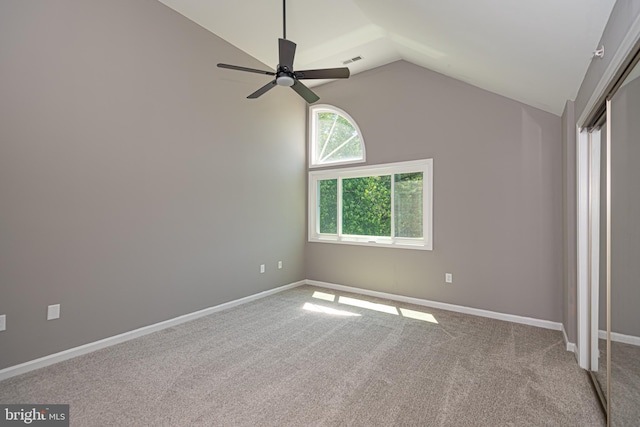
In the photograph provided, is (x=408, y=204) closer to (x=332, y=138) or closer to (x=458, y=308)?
(x=458, y=308)

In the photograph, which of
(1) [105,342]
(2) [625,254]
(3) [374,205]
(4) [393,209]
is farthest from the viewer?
(3) [374,205]

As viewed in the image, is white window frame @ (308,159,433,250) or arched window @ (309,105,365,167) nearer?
white window frame @ (308,159,433,250)

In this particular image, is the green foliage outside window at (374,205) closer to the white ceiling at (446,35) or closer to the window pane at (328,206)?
the window pane at (328,206)

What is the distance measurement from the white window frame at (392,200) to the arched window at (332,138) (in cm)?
20

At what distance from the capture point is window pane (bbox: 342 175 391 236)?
4.60 metres

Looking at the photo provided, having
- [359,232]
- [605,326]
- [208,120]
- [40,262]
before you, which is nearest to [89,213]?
[40,262]

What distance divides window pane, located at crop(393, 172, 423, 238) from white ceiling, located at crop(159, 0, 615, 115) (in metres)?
1.44

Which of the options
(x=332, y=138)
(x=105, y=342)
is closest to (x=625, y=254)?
(x=105, y=342)

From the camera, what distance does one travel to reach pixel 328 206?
525 cm

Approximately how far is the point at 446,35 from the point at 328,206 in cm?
313

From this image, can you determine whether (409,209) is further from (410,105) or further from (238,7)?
(238,7)

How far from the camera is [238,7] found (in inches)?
130

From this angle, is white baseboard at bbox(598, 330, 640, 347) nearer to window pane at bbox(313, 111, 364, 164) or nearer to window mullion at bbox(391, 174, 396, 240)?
window mullion at bbox(391, 174, 396, 240)
